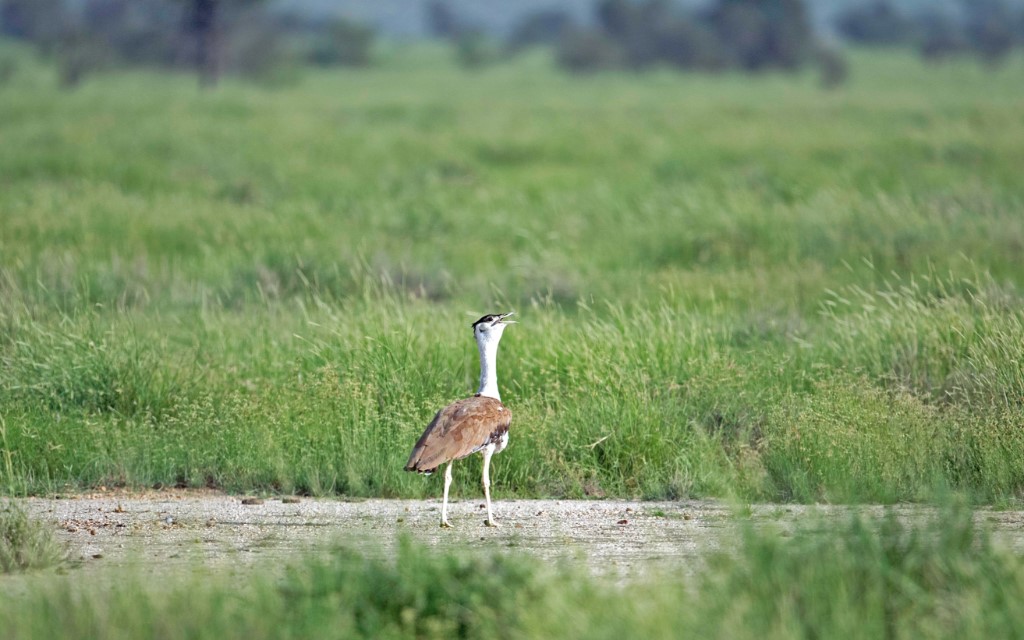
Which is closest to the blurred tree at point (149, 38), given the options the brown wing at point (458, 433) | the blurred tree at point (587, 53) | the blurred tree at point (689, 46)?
the blurred tree at point (587, 53)

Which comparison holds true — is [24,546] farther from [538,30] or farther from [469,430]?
[538,30]

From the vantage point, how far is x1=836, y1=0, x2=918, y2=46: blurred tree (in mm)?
128625

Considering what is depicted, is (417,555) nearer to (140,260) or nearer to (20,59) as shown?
(140,260)

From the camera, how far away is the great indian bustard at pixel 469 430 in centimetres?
815

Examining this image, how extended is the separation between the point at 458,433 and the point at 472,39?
104 meters

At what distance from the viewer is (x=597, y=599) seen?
20.0ft

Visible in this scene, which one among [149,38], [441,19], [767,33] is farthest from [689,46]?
[441,19]

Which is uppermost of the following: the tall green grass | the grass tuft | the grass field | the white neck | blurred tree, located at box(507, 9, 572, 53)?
the white neck

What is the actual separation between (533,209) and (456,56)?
3405 inches

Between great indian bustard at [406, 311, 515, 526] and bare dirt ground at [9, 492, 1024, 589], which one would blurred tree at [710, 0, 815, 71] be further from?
great indian bustard at [406, 311, 515, 526]

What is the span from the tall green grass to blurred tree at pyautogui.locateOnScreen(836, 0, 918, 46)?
122210 millimetres

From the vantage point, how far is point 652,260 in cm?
1883

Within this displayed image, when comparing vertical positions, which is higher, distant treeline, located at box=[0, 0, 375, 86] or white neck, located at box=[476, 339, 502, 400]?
white neck, located at box=[476, 339, 502, 400]

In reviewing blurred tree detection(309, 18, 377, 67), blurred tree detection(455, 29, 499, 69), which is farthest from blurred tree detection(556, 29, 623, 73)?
blurred tree detection(309, 18, 377, 67)
